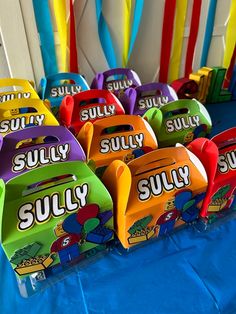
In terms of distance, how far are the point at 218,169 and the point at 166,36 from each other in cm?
82

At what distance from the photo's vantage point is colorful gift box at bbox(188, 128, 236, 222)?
1.43 ft

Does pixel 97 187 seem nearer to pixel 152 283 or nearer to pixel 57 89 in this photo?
pixel 152 283

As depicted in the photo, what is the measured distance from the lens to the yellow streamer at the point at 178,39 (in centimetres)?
104

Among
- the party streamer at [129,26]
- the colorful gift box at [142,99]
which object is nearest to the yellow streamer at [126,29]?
the party streamer at [129,26]

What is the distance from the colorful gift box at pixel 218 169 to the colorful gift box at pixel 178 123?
92mm

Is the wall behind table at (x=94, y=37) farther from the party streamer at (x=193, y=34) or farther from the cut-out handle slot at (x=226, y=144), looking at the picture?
the cut-out handle slot at (x=226, y=144)

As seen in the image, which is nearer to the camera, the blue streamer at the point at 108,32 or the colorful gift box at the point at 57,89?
the colorful gift box at the point at 57,89

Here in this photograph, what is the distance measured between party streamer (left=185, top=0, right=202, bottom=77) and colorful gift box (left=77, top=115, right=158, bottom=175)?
0.78 meters

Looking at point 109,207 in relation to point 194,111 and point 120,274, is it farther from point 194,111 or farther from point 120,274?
point 194,111

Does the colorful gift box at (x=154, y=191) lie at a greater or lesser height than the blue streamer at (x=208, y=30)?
lesser

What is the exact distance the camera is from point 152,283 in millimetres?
400

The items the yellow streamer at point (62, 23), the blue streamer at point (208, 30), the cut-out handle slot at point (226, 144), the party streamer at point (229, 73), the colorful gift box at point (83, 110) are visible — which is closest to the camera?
the cut-out handle slot at point (226, 144)

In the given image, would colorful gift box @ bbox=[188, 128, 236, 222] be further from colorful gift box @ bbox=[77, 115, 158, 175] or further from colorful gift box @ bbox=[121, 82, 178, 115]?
colorful gift box @ bbox=[121, 82, 178, 115]

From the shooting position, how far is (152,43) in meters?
1.10
